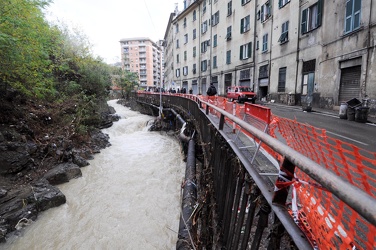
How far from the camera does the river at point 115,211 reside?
4773 mm

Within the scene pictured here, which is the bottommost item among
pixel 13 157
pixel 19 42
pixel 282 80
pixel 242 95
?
pixel 13 157

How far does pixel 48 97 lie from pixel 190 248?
40.8 ft

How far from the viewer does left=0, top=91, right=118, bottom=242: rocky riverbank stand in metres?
5.36

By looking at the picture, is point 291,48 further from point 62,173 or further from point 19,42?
point 62,173

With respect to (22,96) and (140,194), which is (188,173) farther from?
(22,96)

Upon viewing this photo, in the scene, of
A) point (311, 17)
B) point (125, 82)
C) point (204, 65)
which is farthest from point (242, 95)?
point (125, 82)

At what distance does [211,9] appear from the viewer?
30.7 m

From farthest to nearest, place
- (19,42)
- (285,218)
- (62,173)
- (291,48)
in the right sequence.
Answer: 1. (291,48)
2. (62,173)
3. (19,42)
4. (285,218)

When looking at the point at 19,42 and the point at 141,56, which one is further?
the point at 141,56

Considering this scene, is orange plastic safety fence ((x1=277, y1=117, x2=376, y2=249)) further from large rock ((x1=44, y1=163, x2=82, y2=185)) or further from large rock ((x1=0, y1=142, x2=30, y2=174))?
large rock ((x1=0, y1=142, x2=30, y2=174))

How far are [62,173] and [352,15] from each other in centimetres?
1659

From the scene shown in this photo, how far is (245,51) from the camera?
2469 cm

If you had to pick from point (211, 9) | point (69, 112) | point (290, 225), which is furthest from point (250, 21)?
point (290, 225)

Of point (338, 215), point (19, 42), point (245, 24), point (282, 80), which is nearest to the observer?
point (338, 215)
